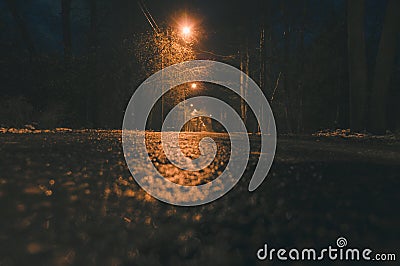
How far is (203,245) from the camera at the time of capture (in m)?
2.66

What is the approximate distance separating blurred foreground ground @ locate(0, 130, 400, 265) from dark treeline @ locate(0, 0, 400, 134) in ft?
52.4

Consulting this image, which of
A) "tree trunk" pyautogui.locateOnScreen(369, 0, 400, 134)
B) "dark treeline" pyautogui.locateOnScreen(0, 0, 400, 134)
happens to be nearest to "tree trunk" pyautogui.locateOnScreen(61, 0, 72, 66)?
"dark treeline" pyautogui.locateOnScreen(0, 0, 400, 134)

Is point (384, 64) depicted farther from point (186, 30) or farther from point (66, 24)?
point (66, 24)

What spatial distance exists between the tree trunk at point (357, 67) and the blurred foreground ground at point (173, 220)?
15.2m

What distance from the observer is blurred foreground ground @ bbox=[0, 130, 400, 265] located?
2.46m

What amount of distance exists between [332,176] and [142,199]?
123 inches

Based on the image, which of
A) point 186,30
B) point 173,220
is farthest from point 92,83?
point 173,220

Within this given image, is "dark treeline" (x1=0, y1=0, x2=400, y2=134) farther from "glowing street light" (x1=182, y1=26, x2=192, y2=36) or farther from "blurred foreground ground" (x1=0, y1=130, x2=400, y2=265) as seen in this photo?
"blurred foreground ground" (x1=0, y1=130, x2=400, y2=265)

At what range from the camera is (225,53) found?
45031 millimetres

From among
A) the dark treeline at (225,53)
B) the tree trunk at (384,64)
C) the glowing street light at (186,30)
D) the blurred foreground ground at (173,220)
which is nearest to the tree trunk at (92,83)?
the dark treeline at (225,53)

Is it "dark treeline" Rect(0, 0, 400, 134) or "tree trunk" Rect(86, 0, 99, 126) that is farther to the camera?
"tree trunk" Rect(86, 0, 99, 126)

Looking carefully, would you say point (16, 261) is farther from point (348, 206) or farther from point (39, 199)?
point (348, 206)

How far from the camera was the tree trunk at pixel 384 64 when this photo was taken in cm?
1938

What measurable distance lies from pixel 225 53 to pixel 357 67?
25.4 metres
